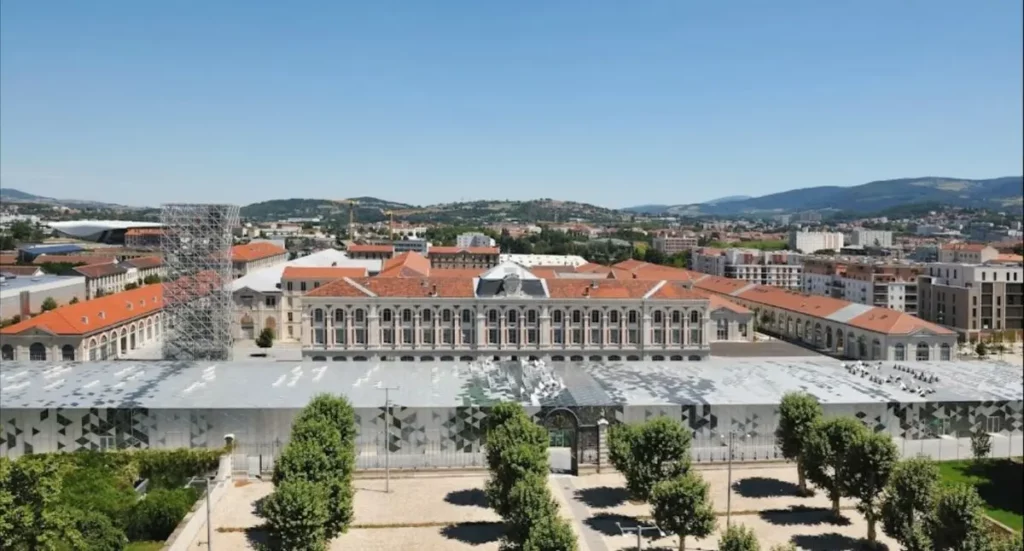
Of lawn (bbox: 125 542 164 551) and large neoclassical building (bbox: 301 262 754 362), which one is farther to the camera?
large neoclassical building (bbox: 301 262 754 362)

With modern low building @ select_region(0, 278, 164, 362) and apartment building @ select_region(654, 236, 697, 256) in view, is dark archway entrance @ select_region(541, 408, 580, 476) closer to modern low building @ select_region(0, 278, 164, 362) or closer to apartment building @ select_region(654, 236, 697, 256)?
modern low building @ select_region(0, 278, 164, 362)

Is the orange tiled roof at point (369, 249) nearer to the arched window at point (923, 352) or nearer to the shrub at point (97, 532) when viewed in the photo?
the arched window at point (923, 352)

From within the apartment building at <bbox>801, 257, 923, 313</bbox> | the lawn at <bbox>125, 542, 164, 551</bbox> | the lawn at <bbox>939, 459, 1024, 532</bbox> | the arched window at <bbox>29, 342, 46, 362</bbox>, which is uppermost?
the apartment building at <bbox>801, 257, 923, 313</bbox>

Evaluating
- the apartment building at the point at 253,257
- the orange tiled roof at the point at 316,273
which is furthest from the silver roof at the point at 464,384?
the apartment building at the point at 253,257

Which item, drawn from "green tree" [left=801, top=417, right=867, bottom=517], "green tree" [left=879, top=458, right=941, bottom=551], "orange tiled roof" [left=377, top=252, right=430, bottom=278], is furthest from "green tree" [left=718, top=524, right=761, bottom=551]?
"orange tiled roof" [left=377, top=252, right=430, bottom=278]

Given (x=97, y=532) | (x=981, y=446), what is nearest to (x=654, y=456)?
(x=981, y=446)

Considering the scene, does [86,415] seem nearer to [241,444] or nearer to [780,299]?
[241,444]

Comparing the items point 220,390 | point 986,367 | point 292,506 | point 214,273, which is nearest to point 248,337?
point 214,273
